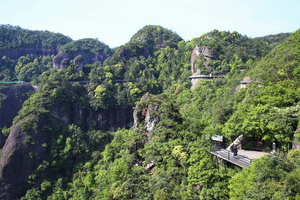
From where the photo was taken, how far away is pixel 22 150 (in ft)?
121

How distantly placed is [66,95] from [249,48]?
45.2m

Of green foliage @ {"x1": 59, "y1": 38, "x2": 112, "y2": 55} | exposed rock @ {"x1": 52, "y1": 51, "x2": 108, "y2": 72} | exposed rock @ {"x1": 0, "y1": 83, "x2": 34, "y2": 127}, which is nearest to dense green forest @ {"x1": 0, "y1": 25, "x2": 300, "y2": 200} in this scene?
green foliage @ {"x1": 59, "y1": 38, "x2": 112, "y2": 55}

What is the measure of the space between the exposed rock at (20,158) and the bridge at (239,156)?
110 ft

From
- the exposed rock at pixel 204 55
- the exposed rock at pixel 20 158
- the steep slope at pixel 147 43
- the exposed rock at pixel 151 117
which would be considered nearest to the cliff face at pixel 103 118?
the exposed rock at pixel 20 158

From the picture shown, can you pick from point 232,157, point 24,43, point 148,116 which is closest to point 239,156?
point 232,157

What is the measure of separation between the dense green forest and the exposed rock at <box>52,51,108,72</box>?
2457 millimetres

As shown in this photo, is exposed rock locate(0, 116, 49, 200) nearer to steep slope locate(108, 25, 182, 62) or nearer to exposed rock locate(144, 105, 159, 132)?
exposed rock locate(144, 105, 159, 132)

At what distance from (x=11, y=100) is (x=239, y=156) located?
169 ft

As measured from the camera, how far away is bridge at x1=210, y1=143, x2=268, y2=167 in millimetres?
13803

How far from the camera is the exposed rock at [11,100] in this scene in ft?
156

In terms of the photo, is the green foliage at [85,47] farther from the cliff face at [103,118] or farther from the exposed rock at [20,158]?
the exposed rock at [20,158]

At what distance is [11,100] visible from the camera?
49.6 meters

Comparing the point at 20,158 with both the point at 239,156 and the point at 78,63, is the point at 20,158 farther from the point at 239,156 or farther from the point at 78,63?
the point at 239,156

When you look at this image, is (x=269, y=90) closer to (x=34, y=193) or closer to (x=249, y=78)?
(x=249, y=78)
